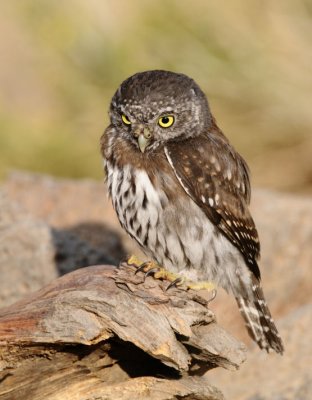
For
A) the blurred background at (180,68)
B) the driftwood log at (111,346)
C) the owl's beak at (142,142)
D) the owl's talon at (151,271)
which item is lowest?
the driftwood log at (111,346)

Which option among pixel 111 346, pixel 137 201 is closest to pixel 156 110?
pixel 137 201

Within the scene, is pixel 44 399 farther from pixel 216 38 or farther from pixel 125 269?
pixel 216 38

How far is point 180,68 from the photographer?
11.1 m

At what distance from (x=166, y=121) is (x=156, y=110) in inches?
5.3

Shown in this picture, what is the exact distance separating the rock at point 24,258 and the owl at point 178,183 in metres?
1.28

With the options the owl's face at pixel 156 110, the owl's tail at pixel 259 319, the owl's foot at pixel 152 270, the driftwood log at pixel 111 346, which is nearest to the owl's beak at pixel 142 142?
the owl's face at pixel 156 110

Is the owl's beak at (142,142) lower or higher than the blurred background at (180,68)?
lower

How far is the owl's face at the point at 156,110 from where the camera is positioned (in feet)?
17.6

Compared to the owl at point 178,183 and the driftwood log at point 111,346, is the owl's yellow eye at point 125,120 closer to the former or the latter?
the owl at point 178,183

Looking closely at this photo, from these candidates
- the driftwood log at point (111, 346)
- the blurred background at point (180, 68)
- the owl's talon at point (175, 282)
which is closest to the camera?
the driftwood log at point (111, 346)

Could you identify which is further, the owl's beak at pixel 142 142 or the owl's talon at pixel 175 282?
the owl's beak at pixel 142 142

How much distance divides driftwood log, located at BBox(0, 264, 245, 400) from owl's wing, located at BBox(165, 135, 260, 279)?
1003 mm

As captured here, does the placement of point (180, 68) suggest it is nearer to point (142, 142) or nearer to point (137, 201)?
point (142, 142)

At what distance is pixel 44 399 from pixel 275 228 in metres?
3.95
